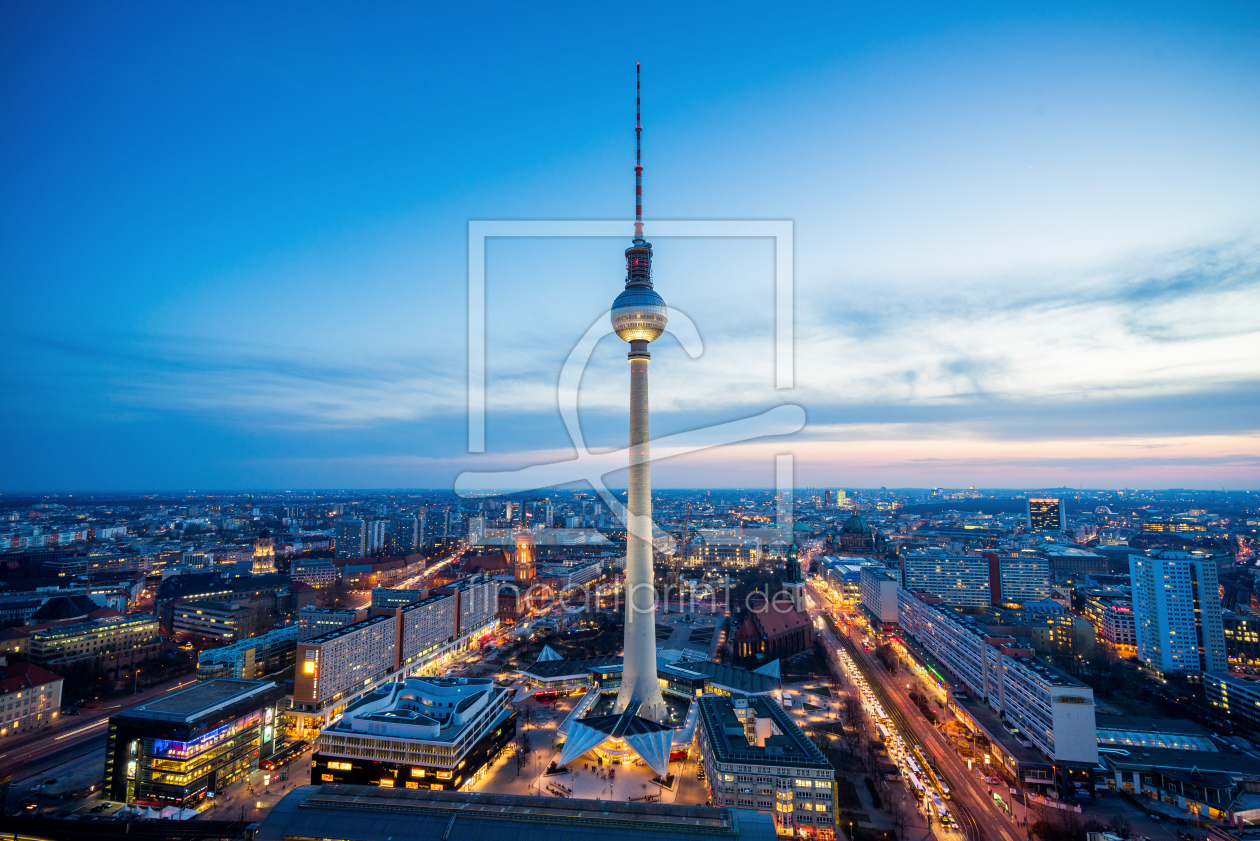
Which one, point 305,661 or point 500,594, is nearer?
point 305,661

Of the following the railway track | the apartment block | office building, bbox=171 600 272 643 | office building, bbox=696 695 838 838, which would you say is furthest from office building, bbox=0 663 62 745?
the railway track

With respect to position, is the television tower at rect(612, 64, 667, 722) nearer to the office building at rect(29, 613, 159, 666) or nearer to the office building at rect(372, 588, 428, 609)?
the office building at rect(372, 588, 428, 609)

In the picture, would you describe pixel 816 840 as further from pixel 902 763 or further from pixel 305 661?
pixel 305 661

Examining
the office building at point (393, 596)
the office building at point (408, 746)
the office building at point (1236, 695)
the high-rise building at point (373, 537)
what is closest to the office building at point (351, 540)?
the high-rise building at point (373, 537)

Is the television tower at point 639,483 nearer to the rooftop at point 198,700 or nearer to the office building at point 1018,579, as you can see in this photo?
the rooftop at point 198,700

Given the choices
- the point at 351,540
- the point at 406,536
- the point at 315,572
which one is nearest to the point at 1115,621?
the point at 315,572

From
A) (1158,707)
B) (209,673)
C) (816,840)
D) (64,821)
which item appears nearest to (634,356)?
(816,840)
